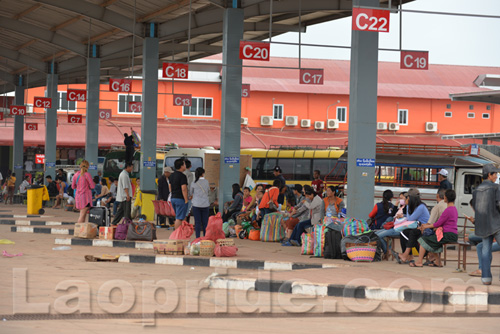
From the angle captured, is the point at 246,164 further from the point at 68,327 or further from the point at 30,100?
the point at 30,100

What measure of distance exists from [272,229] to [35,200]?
11109 mm

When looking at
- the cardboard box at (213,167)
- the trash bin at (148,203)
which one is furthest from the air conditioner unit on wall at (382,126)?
the trash bin at (148,203)

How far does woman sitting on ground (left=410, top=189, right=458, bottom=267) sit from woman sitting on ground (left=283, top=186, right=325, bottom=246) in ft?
12.2

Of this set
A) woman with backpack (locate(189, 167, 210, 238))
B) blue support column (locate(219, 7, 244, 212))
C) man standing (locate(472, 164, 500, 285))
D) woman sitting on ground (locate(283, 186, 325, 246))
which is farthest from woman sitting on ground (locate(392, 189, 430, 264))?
blue support column (locate(219, 7, 244, 212))

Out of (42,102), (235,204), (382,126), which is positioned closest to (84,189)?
(235,204)

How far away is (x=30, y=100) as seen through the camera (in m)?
50.0

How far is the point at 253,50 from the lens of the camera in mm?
19984

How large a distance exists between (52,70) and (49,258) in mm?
24572

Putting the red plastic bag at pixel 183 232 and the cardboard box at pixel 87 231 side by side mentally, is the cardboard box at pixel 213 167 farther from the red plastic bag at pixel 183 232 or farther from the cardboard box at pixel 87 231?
the red plastic bag at pixel 183 232

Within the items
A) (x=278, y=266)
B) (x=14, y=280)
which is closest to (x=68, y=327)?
(x=14, y=280)

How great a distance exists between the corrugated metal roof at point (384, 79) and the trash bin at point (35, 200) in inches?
971

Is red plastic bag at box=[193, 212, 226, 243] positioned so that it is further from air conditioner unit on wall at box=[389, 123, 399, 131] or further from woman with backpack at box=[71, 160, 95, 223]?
air conditioner unit on wall at box=[389, 123, 399, 131]

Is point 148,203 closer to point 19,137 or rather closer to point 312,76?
point 312,76

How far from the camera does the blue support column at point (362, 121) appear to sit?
1653cm
